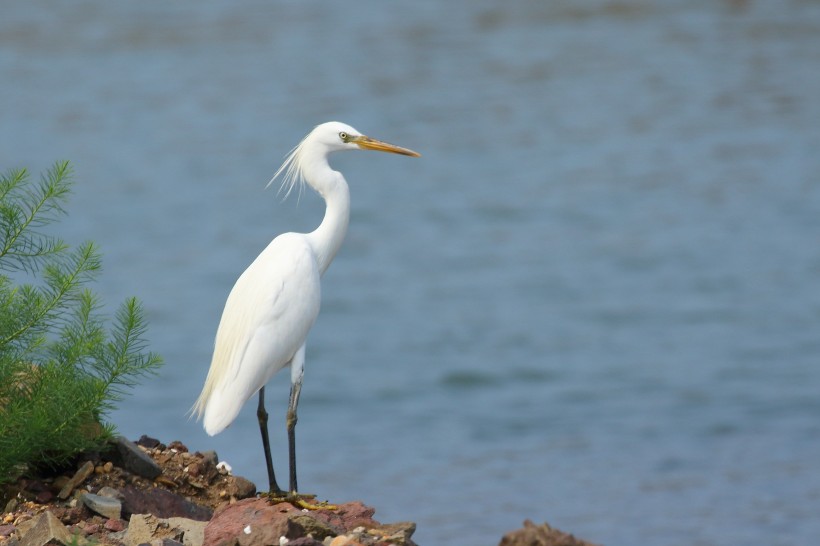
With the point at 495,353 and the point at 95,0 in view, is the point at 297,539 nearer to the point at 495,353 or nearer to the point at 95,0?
the point at 495,353

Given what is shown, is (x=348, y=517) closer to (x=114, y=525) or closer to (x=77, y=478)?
(x=114, y=525)

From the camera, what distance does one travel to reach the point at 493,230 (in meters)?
17.5

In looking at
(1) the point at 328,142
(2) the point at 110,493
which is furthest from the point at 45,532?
(1) the point at 328,142

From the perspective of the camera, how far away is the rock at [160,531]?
15.4ft

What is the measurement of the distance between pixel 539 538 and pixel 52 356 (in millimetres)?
2470

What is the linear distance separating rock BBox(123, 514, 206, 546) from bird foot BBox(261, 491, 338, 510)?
1.33 feet

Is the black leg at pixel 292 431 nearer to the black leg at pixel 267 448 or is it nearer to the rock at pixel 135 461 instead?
the black leg at pixel 267 448

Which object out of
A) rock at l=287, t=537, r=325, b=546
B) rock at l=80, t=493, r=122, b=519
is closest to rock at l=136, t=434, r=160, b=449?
rock at l=80, t=493, r=122, b=519

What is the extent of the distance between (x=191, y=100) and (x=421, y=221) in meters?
6.78

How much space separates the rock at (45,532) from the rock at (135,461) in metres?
0.80

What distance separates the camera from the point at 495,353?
45.2ft

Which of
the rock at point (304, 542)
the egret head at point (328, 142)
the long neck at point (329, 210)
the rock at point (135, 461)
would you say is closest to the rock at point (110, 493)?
the rock at point (135, 461)

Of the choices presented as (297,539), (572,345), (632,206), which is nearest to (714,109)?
(632,206)

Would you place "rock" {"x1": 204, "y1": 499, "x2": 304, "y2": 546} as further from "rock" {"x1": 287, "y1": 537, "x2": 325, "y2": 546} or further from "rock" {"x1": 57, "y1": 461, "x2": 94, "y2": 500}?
"rock" {"x1": 57, "y1": 461, "x2": 94, "y2": 500}
